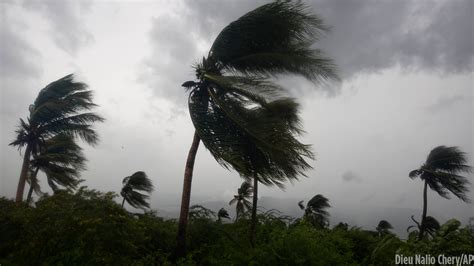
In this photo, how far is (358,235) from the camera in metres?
16.3

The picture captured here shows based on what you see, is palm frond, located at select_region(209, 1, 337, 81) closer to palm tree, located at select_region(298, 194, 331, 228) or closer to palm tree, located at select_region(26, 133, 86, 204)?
palm tree, located at select_region(26, 133, 86, 204)

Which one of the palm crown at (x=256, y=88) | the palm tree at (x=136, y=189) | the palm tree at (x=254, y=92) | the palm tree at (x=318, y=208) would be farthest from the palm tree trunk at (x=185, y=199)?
the palm tree at (x=318, y=208)

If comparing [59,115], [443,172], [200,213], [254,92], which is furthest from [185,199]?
[443,172]

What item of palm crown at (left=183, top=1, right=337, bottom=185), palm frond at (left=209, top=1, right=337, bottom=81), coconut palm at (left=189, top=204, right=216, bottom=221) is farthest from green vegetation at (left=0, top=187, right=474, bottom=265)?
palm frond at (left=209, top=1, right=337, bottom=81)

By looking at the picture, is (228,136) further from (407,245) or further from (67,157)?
(67,157)

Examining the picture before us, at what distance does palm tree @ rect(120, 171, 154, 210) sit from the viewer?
75.6 feet

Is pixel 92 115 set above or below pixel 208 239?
above

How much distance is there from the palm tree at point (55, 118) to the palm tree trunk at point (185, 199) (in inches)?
366

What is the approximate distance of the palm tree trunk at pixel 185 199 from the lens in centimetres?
1015

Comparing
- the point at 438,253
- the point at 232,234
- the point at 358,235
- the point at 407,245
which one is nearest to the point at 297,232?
the point at 232,234

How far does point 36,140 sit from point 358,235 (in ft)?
59.2

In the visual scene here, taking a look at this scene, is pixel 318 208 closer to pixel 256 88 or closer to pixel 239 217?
pixel 239 217

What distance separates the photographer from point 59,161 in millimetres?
17641

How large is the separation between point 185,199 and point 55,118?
10704 mm
